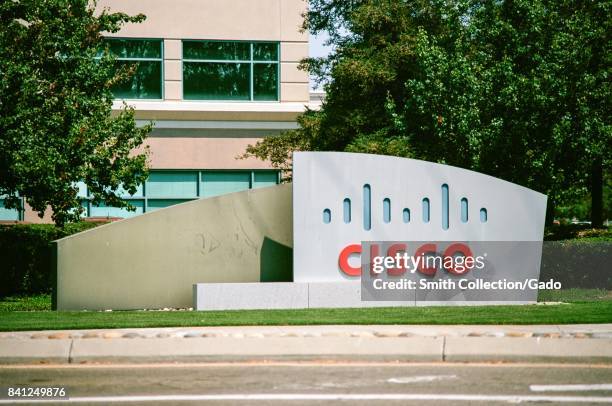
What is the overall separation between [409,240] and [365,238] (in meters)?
0.83

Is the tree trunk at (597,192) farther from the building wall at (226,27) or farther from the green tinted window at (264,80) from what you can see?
the green tinted window at (264,80)

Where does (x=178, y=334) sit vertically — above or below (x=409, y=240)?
below

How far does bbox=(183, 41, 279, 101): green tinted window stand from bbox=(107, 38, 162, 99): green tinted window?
0.93m

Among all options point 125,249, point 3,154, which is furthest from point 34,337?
point 3,154

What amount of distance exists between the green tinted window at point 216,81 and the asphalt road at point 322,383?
77.3 feet

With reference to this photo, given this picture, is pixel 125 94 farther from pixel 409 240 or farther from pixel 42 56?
pixel 409 240

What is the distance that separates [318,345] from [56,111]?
41.6ft

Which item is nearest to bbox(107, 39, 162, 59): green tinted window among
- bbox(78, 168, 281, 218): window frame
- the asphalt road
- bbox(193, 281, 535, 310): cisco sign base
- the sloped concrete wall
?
bbox(78, 168, 281, 218): window frame

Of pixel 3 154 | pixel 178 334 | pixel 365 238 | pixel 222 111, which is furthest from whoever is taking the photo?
pixel 222 111

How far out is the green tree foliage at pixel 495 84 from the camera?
23.8m

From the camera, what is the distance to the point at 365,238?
715 inches

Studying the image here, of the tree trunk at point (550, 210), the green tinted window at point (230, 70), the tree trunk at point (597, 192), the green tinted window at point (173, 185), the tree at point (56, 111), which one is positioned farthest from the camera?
the green tinted window at point (230, 70)

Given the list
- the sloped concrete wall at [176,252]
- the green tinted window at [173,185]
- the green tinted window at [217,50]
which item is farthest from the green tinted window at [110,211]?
the sloped concrete wall at [176,252]

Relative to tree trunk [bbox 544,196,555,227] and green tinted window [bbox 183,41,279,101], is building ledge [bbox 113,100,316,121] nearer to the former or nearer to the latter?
green tinted window [bbox 183,41,279,101]
